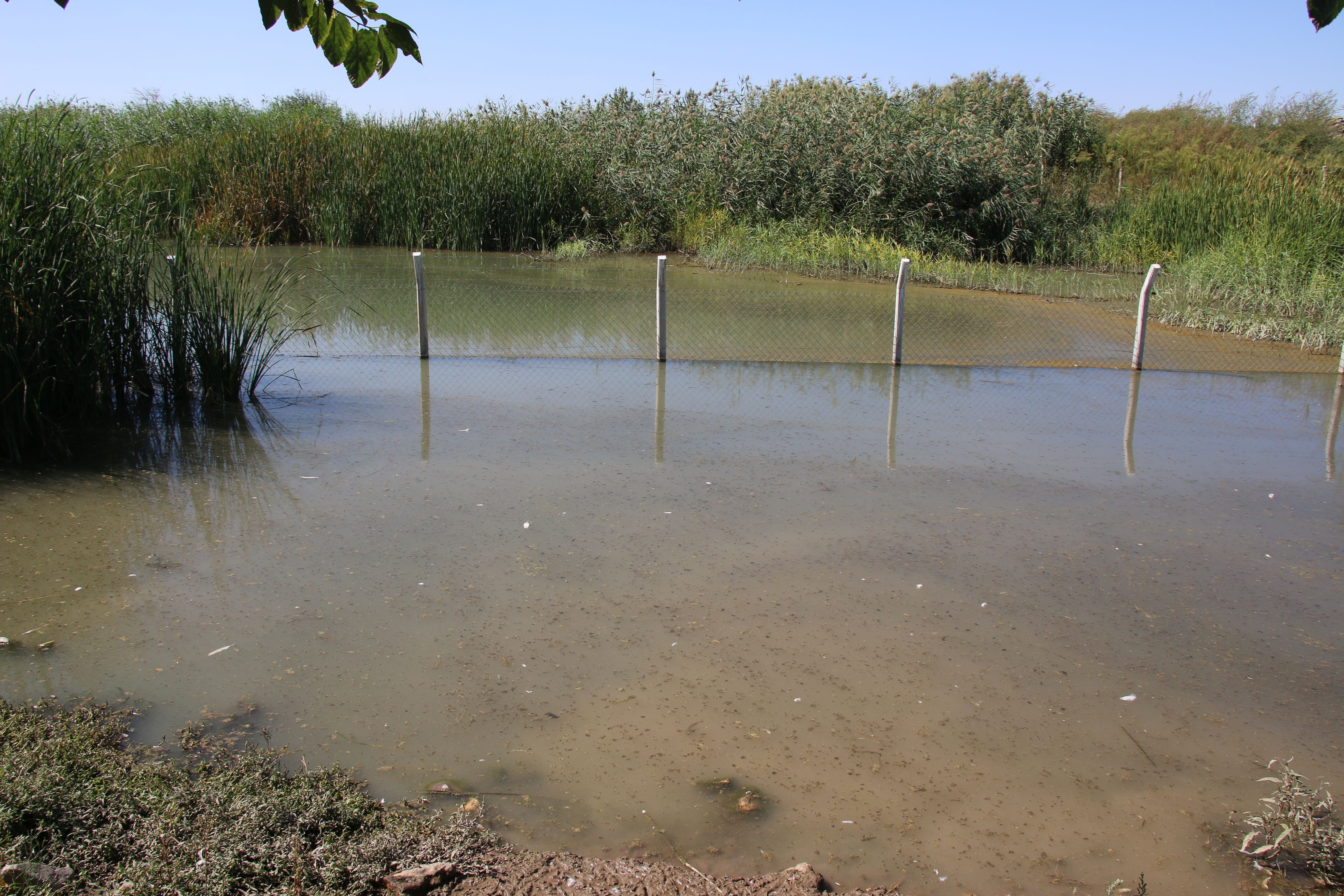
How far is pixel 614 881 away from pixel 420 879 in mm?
559

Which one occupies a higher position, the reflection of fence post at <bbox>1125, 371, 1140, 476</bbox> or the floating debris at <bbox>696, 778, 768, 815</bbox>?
the reflection of fence post at <bbox>1125, 371, 1140, 476</bbox>

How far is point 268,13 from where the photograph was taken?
282 centimetres

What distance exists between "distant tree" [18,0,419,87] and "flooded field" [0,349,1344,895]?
2.35m

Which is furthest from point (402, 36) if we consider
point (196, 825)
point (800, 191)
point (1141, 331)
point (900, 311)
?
point (800, 191)

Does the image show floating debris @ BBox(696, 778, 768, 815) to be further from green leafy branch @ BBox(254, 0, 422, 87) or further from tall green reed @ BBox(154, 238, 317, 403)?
tall green reed @ BBox(154, 238, 317, 403)

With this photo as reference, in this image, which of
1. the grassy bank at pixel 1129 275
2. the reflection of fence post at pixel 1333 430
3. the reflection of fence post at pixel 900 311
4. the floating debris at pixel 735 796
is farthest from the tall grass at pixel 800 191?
the floating debris at pixel 735 796

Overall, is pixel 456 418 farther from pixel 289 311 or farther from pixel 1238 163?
pixel 1238 163

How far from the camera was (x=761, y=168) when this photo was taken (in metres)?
23.2

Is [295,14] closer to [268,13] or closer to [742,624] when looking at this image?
[268,13]

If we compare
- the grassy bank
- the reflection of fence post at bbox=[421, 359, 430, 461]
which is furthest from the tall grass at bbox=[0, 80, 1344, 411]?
the reflection of fence post at bbox=[421, 359, 430, 461]

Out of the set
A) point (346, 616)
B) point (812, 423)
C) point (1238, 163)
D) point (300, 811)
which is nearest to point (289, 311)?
point (812, 423)

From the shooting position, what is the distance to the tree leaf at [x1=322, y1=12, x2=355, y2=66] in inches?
119

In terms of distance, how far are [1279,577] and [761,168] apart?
62.6 ft

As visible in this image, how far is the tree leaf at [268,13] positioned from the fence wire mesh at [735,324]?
8351mm
